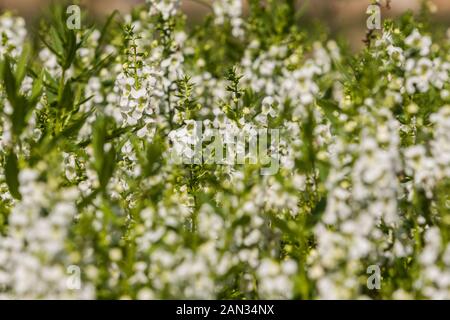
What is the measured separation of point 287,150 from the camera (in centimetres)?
557

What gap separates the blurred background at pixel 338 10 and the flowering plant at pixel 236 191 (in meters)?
1.23

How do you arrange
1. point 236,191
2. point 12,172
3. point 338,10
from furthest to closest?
point 338,10 → point 12,172 → point 236,191

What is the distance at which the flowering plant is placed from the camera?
368cm

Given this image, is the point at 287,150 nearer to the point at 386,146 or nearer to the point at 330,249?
the point at 386,146

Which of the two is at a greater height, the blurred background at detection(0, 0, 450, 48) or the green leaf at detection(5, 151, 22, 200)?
the blurred background at detection(0, 0, 450, 48)

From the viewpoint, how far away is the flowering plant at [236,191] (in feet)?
12.1

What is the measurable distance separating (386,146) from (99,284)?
6.14ft

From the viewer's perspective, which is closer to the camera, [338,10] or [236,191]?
[236,191]

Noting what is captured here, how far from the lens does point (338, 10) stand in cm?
984

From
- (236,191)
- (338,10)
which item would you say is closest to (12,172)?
(236,191)

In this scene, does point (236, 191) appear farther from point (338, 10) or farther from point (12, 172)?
point (338, 10)

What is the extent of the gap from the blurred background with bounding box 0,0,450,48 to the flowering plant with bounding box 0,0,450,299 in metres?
1.23

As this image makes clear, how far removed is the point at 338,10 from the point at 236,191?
6247 millimetres

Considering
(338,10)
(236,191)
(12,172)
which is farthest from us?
(338,10)
